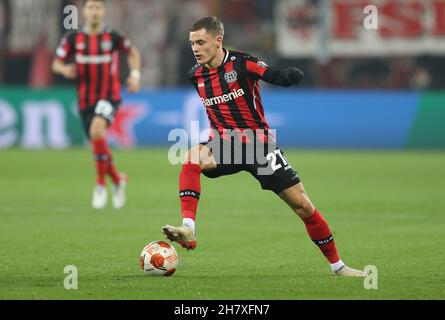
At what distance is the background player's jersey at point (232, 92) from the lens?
772cm

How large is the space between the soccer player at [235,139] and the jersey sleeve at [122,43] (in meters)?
5.01

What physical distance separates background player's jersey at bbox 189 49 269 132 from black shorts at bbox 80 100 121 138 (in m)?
4.86

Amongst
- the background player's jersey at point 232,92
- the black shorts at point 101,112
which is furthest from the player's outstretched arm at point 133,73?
the background player's jersey at point 232,92

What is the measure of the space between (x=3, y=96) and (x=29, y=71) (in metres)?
6.30

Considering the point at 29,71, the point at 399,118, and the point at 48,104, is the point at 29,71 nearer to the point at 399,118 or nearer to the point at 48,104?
the point at 48,104

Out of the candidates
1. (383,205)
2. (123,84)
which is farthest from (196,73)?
(123,84)

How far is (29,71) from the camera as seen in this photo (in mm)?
28156

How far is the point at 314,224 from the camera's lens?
7.67 meters

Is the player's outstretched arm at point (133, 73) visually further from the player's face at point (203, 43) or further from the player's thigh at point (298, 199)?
the player's thigh at point (298, 199)

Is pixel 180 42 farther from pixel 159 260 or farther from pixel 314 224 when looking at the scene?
pixel 159 260

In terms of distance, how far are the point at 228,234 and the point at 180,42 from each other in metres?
17.9
